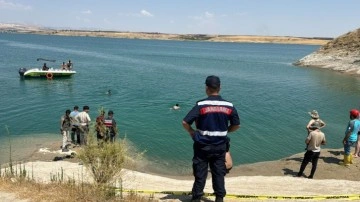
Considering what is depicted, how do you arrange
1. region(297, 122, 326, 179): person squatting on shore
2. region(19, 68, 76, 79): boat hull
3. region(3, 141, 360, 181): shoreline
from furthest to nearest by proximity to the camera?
region(19, 68, 76, 79): boat hull < region(3, 141, 360, 181): shoreline < region(297, 122, 326, 179): person squatting on shore

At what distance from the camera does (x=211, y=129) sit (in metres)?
6.36

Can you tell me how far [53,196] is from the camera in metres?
7.42

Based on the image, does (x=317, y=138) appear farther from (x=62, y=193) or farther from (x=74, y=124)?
(x=74, y=124)

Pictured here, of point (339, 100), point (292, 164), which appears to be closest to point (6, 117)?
point (292, 164)

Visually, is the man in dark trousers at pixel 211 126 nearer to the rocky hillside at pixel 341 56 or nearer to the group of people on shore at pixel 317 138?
the group of people on shore at pixel 317 138

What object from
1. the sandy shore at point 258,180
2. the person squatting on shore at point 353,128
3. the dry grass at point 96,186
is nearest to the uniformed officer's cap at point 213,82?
the dry grass at point 96,186

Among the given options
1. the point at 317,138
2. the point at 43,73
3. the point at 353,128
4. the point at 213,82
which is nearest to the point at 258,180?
the point at 317,138

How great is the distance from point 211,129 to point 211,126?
5cm

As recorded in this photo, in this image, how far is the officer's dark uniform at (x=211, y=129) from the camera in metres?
6.32

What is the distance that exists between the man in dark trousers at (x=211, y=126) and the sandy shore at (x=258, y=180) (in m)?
1.22

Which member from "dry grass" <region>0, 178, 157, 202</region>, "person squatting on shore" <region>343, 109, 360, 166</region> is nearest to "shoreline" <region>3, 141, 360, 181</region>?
"person squatting on shore" <region>343, 109, 360, 166</region>

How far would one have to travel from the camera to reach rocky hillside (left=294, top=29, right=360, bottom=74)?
6124 centimetres

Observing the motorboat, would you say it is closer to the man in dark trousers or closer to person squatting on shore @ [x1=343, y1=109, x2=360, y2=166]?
person squatting on shore @ [x1=343, y1=109, x2=360, y2=166]

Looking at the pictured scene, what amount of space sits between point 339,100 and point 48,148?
27.5 m
